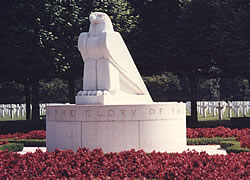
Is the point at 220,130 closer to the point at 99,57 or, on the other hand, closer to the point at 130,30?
the point at 99,57

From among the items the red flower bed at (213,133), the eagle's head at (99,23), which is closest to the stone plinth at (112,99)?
→ the eagle's head at (99,23)

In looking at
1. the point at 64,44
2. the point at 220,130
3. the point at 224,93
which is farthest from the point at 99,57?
the point at 224,93

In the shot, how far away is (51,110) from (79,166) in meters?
3.80

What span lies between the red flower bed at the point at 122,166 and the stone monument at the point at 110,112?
1417 millimetres

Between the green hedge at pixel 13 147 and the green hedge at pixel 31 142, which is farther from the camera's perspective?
the green hedge at pixel 31 142

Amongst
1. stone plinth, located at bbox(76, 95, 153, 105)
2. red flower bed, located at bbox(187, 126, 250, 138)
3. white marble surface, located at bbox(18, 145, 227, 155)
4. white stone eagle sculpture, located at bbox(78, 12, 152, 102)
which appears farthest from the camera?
red flower bed, located at bbox(187, 126, 250, 138)

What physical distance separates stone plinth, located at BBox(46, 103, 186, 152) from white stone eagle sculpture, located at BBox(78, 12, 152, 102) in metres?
0.91

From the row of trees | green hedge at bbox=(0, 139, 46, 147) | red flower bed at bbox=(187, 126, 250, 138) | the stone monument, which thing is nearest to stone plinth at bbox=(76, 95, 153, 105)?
the stone monument

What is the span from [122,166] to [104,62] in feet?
14.1

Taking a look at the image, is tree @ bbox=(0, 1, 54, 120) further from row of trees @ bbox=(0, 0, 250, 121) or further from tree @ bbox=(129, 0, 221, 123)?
tree @ bbox=(129, 0, 221, 123)

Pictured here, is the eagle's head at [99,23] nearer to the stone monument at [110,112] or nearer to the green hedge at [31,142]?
the stone monument at [110,112]

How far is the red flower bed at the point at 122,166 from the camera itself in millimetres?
9398

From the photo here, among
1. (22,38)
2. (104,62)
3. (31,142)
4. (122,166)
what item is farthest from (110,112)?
(22,38)

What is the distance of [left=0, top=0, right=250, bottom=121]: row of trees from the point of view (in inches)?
875
